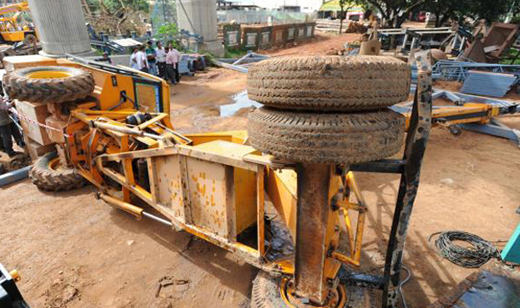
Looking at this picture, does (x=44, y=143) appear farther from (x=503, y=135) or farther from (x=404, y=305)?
(x=503, y=135)

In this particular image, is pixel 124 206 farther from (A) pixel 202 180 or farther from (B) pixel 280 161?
(B) pixel 280 161

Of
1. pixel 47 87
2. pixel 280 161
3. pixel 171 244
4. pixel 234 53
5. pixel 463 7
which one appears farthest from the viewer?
pixel 234 53

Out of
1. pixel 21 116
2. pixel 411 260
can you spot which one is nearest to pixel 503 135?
pixel 411 260

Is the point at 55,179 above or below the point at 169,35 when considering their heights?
below

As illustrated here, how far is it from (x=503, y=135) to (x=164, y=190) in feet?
25.1

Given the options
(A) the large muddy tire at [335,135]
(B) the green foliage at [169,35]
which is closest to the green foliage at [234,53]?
(B) the green foliage at [169,35]

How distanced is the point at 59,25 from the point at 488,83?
14.7 metres

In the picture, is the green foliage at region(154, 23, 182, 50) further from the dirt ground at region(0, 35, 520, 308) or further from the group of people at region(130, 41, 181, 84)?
the dirt ground at region(0, 35, 520, 308)

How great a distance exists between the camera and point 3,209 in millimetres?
4613

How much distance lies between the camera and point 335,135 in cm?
160

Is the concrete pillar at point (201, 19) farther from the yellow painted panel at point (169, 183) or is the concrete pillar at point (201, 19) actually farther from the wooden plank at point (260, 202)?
the wooden plank at point (260, 202)

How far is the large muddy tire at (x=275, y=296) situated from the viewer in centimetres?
248

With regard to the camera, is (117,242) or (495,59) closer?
(117,242)

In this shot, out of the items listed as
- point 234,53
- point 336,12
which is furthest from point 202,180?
point 336,12
